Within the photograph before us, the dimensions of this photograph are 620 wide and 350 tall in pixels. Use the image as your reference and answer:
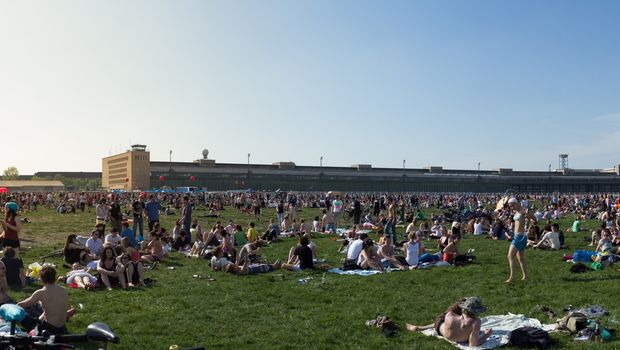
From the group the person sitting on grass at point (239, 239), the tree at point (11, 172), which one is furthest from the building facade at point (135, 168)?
the person sitting on grass at point (239, 239)

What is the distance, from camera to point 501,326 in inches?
307

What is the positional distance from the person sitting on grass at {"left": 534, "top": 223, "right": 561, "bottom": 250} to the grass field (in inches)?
101

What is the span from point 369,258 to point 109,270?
5936 mm

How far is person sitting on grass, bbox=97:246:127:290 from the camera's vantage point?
10.8m

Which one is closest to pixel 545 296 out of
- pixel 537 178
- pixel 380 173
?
pixel 380 173

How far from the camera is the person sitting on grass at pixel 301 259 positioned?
44.2 feet

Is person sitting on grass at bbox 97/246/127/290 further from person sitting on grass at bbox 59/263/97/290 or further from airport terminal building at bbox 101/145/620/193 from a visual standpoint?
airport terminal building at bbox 101/145/620/193

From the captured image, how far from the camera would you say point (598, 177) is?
13862cm

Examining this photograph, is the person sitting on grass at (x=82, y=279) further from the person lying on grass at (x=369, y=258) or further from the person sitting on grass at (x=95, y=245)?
the person lying on grass at (x=369, y=258)

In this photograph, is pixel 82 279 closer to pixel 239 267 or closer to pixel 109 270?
pixel 109 270

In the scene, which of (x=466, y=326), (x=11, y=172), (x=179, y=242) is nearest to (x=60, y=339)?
(x=466, y=326)

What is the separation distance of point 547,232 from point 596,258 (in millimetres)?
3767

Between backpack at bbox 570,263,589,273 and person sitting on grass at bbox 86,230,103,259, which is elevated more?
person sitting on grass at bbox 86,230,103,259

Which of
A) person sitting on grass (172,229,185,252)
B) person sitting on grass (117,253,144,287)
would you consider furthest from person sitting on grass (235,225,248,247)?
person sitting on grass (117,253,144,287)
